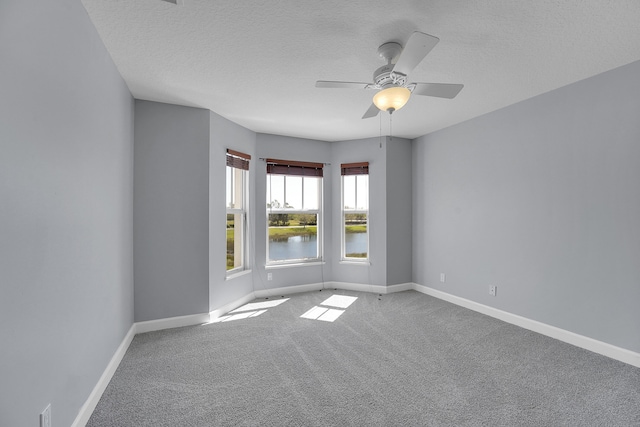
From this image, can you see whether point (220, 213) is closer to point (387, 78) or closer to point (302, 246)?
point (302, 246)

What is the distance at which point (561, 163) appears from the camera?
2941 millimetres

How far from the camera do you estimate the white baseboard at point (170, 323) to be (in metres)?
3.13

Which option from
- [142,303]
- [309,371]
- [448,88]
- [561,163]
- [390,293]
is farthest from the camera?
[390,293]

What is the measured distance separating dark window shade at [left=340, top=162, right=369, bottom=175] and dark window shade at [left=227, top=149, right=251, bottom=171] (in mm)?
1588

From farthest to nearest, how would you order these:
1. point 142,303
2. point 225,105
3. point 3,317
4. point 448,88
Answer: point 225,105
point 142,303
point 448,88
point 3,317

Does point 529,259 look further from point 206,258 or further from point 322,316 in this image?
point 206,258

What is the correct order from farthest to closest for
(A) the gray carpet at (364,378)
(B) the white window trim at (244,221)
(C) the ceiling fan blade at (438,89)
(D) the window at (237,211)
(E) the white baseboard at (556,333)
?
1. (B) the white window trim at (244,221)
2. (D) the window at (237,211)
3. (E) the white baseboard at (556,333)
4. (C) the ceiling fan blade at (438,89)
5. (A) the gray carpet at (364,378)

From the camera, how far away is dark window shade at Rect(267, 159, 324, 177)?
4.50 metres

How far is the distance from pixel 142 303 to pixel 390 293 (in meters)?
3.42

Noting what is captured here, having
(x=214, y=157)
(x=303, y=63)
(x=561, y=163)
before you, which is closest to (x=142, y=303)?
(x=214, y=157)

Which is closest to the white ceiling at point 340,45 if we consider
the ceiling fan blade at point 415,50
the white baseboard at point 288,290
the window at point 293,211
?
the ceiling fan blade at point 415,50

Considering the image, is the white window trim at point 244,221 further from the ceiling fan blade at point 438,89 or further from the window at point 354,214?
the ceiling fan blade at point 438,89

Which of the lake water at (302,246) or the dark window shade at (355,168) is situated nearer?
the lake water at (302,246)

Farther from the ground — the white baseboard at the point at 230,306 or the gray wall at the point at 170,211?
the gray wall at the point at 170,211
